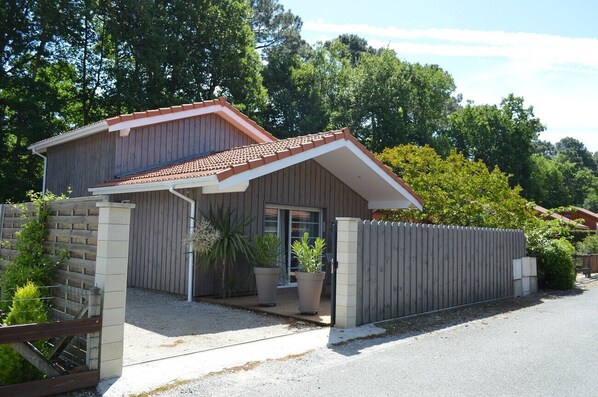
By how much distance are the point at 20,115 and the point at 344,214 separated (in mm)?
14629

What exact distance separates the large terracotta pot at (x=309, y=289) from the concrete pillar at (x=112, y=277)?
12.5 ft

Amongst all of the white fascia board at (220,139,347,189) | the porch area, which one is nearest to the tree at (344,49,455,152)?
the white fascia board at (220,139,347,189)

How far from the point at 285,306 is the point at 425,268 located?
2787mm

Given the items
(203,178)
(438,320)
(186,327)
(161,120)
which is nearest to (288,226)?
(203,178)

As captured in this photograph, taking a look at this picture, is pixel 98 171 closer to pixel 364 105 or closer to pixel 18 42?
pixel 18 42

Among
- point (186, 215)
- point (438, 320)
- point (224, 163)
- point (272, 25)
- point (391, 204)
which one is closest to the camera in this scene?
point (438, 320)

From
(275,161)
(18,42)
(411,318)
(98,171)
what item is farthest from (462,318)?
(18,42)

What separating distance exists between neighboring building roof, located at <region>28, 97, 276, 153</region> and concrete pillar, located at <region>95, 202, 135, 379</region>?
7.60 m

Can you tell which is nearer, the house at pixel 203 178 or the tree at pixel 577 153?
the house at pixel 203 178

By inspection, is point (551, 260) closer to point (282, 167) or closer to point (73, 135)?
point (282, 167)

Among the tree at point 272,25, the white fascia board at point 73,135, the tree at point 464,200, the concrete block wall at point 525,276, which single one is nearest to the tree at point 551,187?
the tree at point 272,25

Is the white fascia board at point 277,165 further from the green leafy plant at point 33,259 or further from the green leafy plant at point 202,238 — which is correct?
the green leafy plant at point 33,259

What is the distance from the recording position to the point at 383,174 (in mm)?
11766

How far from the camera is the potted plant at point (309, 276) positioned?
8.31 m
